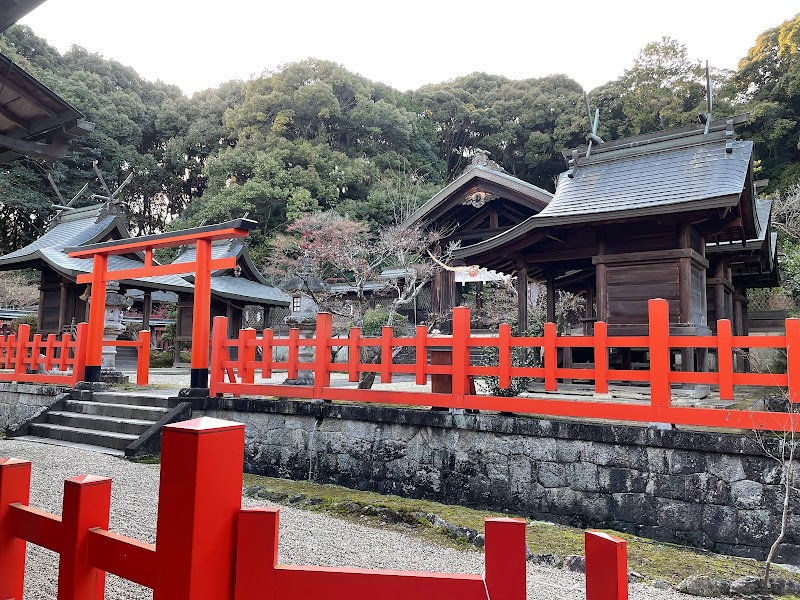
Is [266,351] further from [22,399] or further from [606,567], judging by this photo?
[22,399]

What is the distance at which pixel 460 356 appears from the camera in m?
6.12

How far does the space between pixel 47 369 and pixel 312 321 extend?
6004mm

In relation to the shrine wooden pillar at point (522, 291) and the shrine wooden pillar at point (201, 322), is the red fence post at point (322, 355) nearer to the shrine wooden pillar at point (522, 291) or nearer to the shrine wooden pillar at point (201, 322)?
the shrine wooden pillar at point (201, 322)

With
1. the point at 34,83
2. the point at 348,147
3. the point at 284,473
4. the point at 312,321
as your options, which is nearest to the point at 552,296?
the point at 312,321

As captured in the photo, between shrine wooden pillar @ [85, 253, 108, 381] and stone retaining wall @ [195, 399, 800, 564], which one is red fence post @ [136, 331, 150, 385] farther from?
stone retaining wall @ [195, 399, 800, 564]

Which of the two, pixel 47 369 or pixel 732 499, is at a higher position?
pixel 47 369

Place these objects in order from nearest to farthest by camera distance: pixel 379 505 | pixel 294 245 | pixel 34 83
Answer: pixel 34 83 < pixel 379 505 < pixel 294 245

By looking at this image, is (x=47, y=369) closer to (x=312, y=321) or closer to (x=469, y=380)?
(x=312, y=321)

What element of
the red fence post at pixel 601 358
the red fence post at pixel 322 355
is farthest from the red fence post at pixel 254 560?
the red fence post at pixel 322 355

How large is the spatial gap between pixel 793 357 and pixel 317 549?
14.3 ft

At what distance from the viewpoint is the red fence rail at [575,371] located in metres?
4.75

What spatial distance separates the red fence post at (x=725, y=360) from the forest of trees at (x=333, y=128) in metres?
23.1

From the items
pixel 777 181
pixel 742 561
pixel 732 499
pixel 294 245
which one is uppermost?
pixel 777 181

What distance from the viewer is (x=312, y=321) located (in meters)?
10.3
